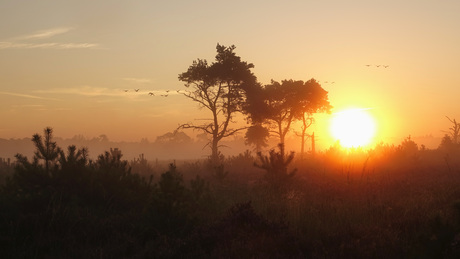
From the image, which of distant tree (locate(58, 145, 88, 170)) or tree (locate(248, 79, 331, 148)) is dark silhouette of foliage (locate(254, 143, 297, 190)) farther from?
tree (locate(248, 79, 331, 148))

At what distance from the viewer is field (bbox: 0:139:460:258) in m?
6.64

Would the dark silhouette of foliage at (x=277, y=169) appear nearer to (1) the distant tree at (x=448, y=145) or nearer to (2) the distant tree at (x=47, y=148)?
(2) the distant tree at (x=47, y=148)

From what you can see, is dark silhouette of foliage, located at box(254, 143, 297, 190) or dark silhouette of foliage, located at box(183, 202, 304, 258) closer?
dark silhouette of foliage, located at box(183, 202, 304, 258)

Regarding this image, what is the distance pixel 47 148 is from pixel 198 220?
550 centimetres

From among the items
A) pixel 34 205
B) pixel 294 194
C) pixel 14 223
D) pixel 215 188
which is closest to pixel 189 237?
pixel 14 223

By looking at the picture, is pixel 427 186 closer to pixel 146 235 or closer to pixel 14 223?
pixel 146 235

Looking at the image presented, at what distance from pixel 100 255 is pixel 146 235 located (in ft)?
4.75

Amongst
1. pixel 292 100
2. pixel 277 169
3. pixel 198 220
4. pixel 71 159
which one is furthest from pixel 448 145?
pixel 71 159

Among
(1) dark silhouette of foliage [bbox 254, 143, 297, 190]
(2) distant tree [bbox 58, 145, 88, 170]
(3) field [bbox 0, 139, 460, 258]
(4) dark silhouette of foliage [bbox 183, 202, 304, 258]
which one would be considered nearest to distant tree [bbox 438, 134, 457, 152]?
(3) field [bbox 0, 139, 460, 258]

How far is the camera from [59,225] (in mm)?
8688

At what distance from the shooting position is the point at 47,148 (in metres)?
10.8

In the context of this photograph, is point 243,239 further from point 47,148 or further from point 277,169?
point 277,169

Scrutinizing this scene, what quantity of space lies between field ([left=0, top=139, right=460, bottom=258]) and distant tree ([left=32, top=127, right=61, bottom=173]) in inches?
7.7

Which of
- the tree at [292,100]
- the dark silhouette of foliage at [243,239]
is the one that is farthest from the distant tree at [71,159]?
the tree at [292,100]
